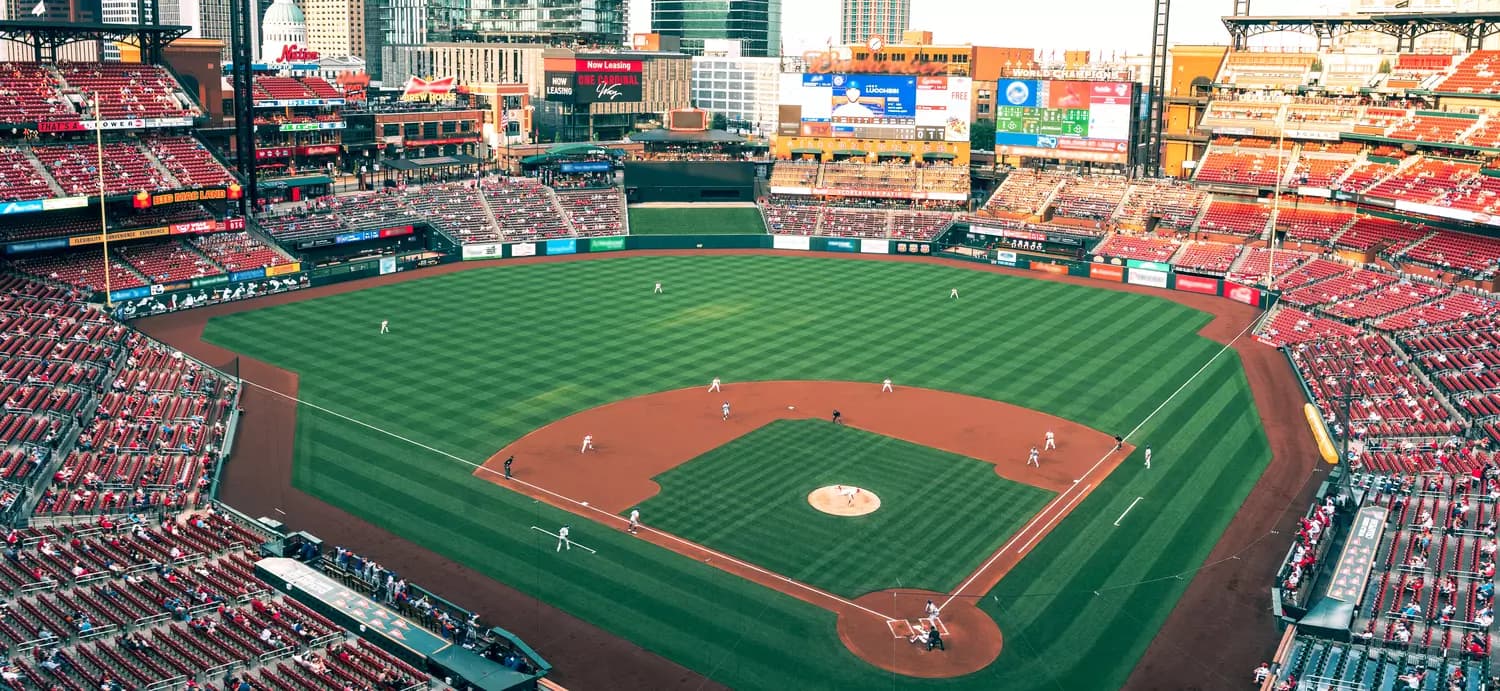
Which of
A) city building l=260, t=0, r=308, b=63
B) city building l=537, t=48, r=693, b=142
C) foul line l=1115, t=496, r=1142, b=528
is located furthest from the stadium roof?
city building l=260, t=0, r=308, b=63

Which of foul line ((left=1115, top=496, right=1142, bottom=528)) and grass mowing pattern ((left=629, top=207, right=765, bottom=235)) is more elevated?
grass mowing pattern ((left=629, top=207, right=765, bottom=235))

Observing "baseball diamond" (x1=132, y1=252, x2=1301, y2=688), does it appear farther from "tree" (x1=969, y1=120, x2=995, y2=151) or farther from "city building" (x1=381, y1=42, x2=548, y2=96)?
"city building" (x1=381, y1=42, x2=548, y2=96)

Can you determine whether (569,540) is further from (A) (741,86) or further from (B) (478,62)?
(A) (741,86)

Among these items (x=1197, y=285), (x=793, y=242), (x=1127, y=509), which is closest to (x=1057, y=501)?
(x=1127, y=509)

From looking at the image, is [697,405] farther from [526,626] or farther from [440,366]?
[526,626]

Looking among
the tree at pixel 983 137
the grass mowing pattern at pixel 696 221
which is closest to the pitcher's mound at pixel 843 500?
the grass mowing pattern at pixel 696 221

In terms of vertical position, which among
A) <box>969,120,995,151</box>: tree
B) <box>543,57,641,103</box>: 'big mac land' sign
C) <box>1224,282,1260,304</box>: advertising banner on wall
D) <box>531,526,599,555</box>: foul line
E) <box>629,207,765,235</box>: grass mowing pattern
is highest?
<box>543,57,641,103</box>: 'big mac land' sign

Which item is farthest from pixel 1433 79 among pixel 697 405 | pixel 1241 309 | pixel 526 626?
pixel 526 626
